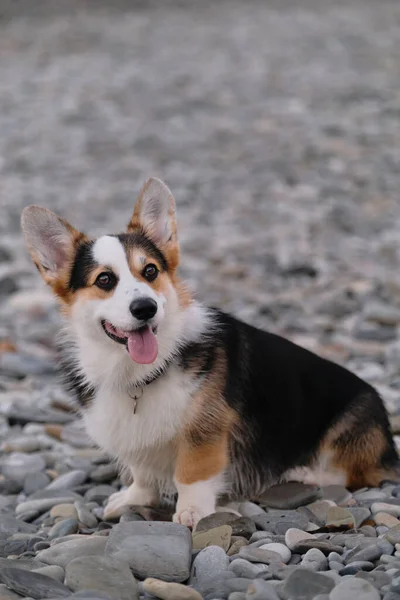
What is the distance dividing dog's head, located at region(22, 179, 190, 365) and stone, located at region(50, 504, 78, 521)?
87cm

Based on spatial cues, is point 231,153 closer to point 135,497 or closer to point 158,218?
point 158,218

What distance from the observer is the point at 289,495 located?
13.9 feet

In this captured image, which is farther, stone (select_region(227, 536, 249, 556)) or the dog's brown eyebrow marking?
the dog's brown eyebrow marking

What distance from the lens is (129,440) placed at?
13.1 ft

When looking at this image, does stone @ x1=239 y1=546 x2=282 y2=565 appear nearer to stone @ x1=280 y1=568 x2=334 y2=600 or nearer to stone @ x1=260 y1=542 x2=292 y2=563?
stone @ x1=260 y1=542 x2=292 y2=563

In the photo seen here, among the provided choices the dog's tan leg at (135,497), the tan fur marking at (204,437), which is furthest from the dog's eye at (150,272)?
the dog's tan leg at (135,497)

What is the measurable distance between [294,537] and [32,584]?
105 centimetres

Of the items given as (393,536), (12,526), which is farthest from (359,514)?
(12,526)

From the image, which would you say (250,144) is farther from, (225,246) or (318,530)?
(318,530)

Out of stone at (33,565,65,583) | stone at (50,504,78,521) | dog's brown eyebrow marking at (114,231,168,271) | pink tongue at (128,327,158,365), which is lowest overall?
stone at (50,504,78,521)

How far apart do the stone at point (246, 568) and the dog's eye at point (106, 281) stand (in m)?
1.22

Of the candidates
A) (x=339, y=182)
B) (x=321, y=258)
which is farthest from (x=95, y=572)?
(x=339, y=182)

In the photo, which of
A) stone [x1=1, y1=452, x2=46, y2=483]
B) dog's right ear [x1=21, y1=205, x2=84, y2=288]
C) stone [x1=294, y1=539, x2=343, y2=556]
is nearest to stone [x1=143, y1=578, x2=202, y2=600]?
stone [x1=294, y1=539, x2=343, y2=556]

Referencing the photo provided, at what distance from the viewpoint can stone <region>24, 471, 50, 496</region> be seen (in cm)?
479
